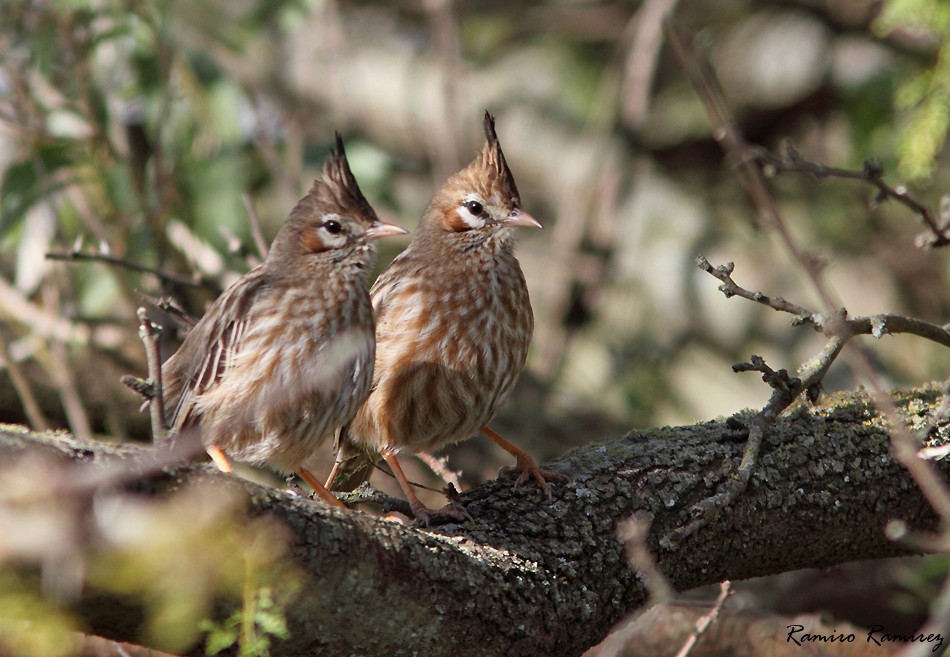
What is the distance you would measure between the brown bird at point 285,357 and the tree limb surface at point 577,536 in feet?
2.08

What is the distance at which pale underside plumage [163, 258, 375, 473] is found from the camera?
13.2 ft

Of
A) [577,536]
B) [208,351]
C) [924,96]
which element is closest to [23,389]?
[208,351]

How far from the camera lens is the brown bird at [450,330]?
4.53 m

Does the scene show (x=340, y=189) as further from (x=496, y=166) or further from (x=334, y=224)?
(x=496, y=166)

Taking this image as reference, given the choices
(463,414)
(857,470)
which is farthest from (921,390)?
(463,414)

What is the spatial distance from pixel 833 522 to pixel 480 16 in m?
8.24

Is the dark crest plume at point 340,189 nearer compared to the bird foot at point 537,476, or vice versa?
the bird foot at point 537,476

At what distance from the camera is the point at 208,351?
418 centimetres

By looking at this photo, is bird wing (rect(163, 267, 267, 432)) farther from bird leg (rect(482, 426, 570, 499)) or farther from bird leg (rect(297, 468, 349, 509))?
bird leg (rect(482, 426, 570, 499))

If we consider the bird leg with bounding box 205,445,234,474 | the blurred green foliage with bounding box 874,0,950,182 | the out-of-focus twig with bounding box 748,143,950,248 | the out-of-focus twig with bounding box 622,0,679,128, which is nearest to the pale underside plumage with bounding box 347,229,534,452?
the bird leg with bounding box 205,445,234,474

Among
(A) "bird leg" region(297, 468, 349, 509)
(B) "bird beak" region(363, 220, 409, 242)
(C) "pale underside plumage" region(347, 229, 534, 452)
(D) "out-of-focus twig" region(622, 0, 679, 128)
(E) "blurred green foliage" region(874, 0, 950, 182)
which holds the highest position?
(D) "out-of-focus twig" region(622, 0, 679, 128)

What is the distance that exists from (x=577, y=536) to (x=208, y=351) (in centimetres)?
151

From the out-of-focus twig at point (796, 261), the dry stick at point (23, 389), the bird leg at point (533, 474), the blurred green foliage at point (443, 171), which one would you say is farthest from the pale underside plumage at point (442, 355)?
the dry stick at point (23, 389)

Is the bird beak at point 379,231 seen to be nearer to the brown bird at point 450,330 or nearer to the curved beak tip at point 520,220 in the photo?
the brown bird at point 450,330
